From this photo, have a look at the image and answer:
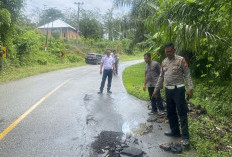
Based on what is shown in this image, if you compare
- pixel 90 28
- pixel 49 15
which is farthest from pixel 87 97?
pixel 49 15

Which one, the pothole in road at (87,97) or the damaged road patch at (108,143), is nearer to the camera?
→ the damaged road patch at (108,143)

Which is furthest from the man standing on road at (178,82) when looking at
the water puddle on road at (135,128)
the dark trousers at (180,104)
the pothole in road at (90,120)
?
the pothole in road at (90,120)

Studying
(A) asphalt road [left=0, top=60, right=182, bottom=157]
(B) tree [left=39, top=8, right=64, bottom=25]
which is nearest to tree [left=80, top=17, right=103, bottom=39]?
(B) tree [left=39, top=8, right=64, bottom=25]

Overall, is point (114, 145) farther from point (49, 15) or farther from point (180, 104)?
point (49, 15)

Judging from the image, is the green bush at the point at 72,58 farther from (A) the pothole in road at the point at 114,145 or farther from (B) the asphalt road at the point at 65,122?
(A) the pothole in road at the point at 114,145

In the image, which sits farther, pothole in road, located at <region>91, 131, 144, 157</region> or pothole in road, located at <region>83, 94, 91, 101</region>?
pothole in road, located at <region>83, 94, 91, 101</region>

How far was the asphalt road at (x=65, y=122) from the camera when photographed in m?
4.24

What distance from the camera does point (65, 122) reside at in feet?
19.1

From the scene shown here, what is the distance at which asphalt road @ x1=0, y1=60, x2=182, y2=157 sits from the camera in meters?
4.24

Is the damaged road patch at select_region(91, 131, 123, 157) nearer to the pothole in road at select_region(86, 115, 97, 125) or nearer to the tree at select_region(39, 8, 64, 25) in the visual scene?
the pothole in road at select_region(86, 115, 97, 125)

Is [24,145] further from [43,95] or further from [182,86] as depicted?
[43,95]

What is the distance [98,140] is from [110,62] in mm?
5936

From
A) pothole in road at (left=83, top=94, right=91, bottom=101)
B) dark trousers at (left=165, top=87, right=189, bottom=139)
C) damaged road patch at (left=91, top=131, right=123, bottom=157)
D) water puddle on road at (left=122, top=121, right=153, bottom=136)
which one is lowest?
pothole in road at (left=83, top=94, right=91, bottom=101)

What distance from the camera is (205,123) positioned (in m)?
5.69
